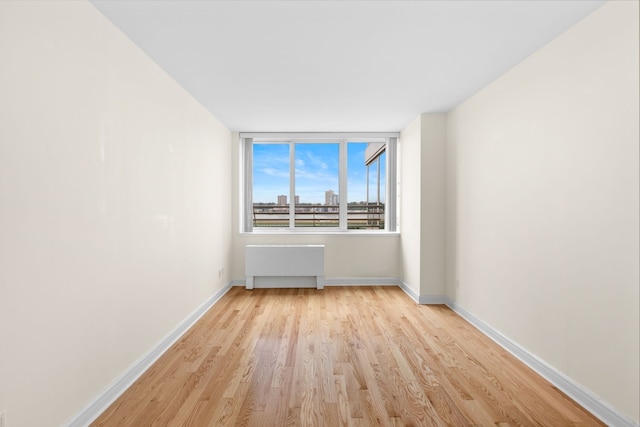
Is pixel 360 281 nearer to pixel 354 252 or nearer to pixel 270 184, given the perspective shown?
pixel 354 252

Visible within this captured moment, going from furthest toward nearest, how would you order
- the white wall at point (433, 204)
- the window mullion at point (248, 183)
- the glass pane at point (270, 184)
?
1. the glass pane at point (270, 184)
2. the window mullion at point (248, 183)
3. the white wall at point (433, 204)

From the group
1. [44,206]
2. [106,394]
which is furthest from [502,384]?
[44,206]

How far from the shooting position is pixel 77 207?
6.30 ft

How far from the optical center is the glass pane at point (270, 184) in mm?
5777

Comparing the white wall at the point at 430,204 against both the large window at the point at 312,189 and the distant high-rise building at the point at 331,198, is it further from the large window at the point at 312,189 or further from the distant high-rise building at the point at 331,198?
the distant high-rise building at the point at 331,198

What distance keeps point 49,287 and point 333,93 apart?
2.94m

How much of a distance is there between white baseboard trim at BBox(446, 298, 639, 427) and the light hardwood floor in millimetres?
56

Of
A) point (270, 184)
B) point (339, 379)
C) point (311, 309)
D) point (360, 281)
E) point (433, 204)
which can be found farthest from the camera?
point (270, 184)

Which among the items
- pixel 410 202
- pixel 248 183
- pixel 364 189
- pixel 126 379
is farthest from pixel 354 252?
pixel 126 379

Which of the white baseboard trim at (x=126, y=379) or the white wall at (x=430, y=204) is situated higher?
the white wall at (x=430, y=204)

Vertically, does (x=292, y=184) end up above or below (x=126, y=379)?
above

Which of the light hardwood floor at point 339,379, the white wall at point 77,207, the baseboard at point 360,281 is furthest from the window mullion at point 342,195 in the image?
the white wall at point 77,207

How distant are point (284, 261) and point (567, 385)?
373 centimetres

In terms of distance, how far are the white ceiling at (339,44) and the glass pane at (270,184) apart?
186cm
